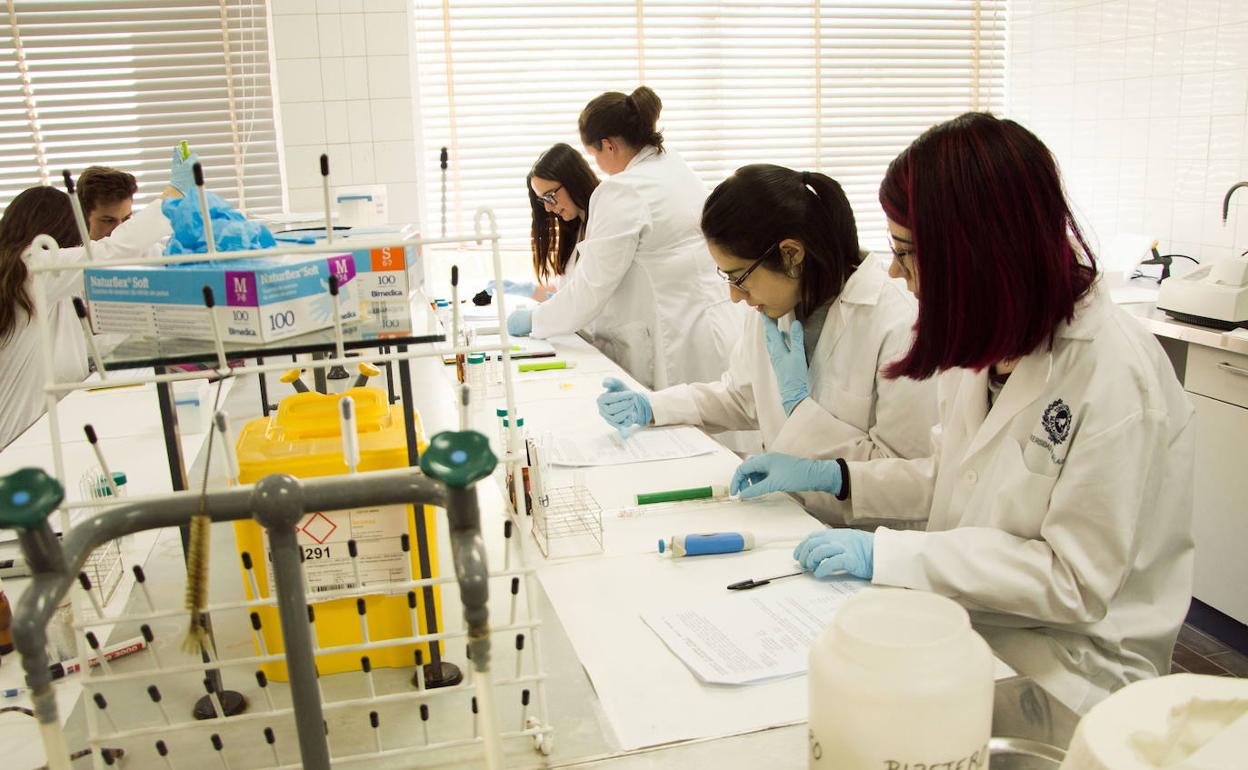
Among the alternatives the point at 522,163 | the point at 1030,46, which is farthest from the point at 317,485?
the point at 1030,46

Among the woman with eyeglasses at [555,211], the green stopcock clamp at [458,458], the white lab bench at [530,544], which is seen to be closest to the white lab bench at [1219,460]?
the white lab bench at [530,544]

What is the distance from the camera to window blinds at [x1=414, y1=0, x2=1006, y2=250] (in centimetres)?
398

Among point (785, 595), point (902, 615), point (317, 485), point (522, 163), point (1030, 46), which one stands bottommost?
point (785, 595)

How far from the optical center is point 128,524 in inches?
25.9

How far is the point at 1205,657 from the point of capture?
2658 mm

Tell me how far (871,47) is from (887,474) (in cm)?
320

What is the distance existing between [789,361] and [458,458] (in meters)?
1.42

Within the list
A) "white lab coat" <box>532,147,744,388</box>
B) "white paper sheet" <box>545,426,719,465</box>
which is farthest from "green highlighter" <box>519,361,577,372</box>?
"white paper sheet" <box>545,426,719,465</box>

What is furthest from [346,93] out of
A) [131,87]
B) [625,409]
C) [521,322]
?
[625,409]

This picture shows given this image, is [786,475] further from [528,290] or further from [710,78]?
[710,78]

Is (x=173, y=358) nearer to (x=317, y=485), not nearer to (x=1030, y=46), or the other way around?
(x=317, y=485)

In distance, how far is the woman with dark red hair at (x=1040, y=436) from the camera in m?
1.24

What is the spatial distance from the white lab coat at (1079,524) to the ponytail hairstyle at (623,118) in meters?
1.98

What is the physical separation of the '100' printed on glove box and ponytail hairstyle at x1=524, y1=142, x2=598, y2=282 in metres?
2.46
